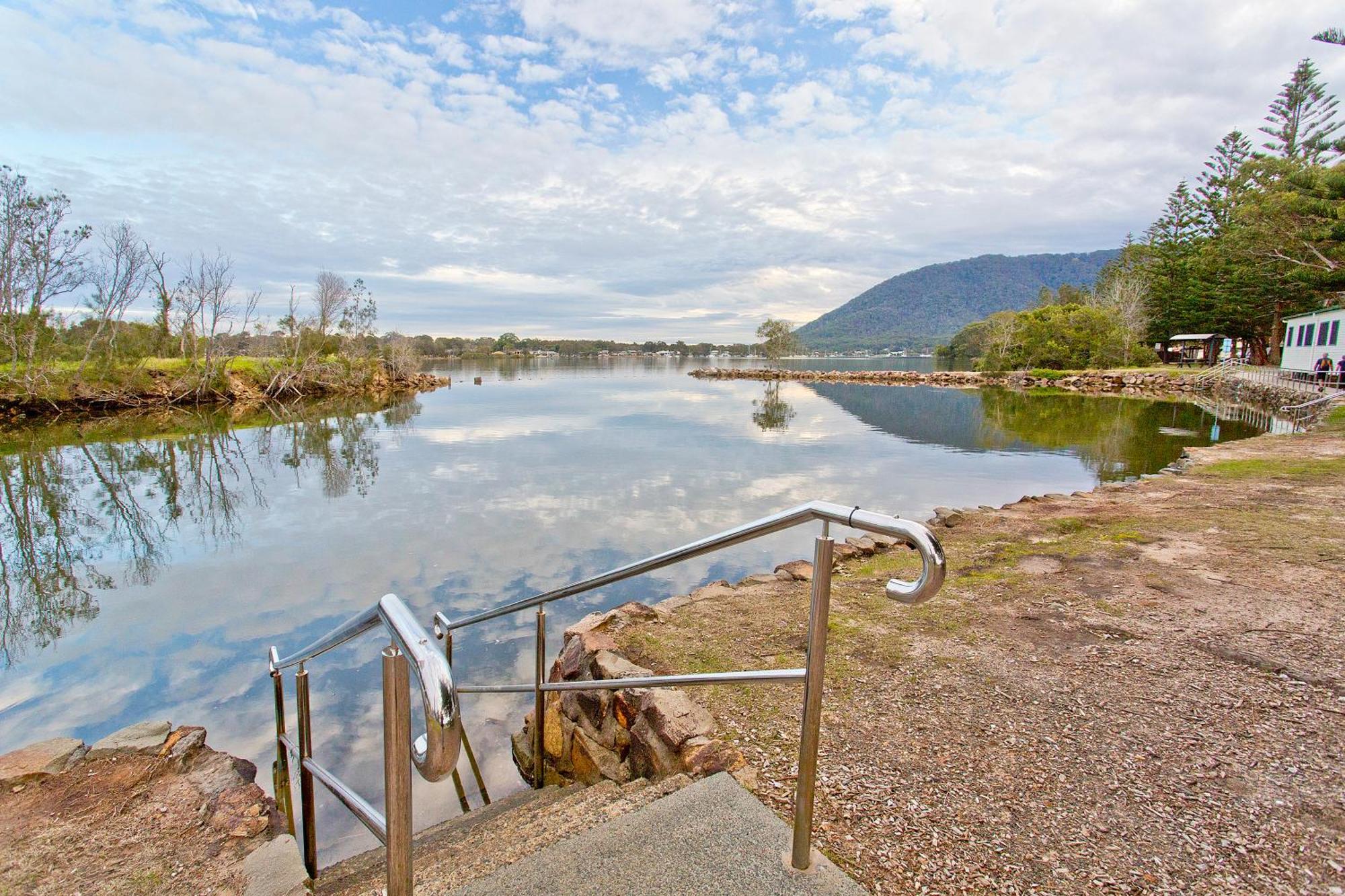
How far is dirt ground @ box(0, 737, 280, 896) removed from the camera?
2920 mm

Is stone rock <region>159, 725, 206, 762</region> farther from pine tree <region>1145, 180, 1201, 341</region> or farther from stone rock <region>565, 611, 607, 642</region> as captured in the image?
pine tree <region>1145, 180, 1201, 341</region>

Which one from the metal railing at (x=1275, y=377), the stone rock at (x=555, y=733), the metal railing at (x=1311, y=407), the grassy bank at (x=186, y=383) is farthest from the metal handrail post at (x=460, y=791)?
the grassy bank at (x=186, y=383)

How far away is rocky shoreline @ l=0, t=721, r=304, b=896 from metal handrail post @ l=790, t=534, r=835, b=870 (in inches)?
91.8

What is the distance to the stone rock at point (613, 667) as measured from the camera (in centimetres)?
364

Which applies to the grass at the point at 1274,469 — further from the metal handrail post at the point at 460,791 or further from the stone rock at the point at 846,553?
the metal handrail post at the point at 460,791

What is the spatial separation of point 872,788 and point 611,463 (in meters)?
14.3

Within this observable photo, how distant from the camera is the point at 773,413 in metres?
31.0

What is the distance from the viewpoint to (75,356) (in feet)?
99.8

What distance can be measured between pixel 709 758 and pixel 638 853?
2.36 ft

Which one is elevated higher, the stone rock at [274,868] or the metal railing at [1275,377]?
the metal railing at [1275,377]

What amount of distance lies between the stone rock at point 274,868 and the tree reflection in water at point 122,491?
528 centimetres

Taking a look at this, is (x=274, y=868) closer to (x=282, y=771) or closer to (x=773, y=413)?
(x=282, y=771)

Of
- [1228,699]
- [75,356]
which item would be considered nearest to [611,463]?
[1228,699]

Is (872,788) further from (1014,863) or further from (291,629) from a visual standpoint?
(291,629)
